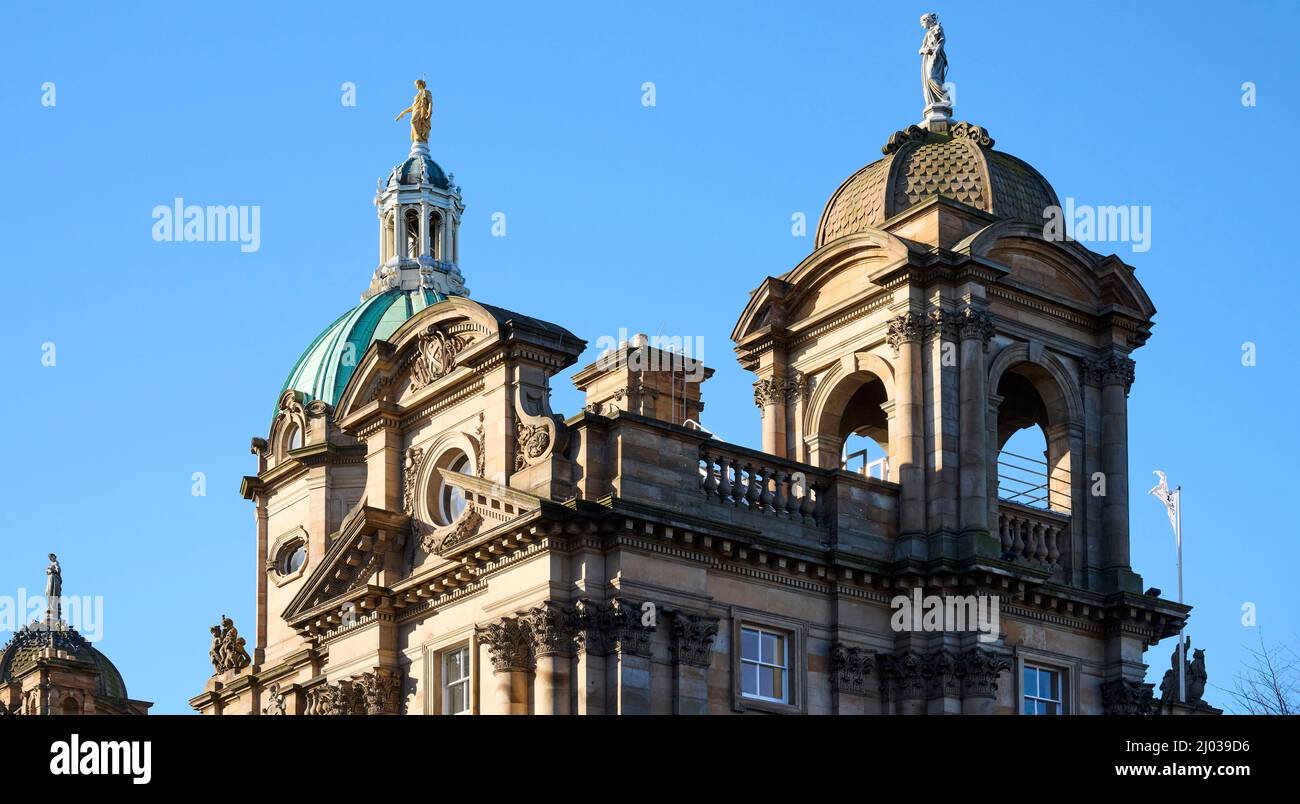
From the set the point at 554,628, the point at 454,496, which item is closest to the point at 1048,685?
the point at 554,628

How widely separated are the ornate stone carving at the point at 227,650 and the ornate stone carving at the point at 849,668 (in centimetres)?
2810

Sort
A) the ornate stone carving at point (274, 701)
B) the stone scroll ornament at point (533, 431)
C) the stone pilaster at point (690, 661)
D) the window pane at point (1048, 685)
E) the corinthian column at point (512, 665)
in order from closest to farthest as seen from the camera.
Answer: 1. the stone pilaster at point (690, 661)
2. the corinthian column at point (512, 665)
3. the stone scroll ornament at point (533, 431)
4. the window pane at point (1048, 685)
5. the ornate stone carving at point (274, 701)

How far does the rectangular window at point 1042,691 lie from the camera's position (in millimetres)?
45969

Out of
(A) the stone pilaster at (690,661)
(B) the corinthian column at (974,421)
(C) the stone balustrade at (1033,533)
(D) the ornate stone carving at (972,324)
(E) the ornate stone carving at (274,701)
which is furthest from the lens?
(E) the ornate stone carving at (274,701)

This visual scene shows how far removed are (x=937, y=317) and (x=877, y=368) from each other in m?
1.89

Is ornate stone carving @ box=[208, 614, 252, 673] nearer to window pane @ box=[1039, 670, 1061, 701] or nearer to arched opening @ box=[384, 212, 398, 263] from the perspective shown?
arched opening @ box=[384, 212, 398, 263]

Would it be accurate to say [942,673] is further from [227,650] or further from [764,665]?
[227,650]

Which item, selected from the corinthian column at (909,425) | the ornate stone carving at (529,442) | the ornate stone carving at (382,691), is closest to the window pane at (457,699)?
the ornate stone carving at (382,691)

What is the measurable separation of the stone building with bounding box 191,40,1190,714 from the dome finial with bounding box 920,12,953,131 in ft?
3.08

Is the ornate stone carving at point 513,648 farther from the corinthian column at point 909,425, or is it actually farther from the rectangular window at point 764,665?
the corinthian column at point 909,425

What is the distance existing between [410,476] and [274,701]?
17508mm
